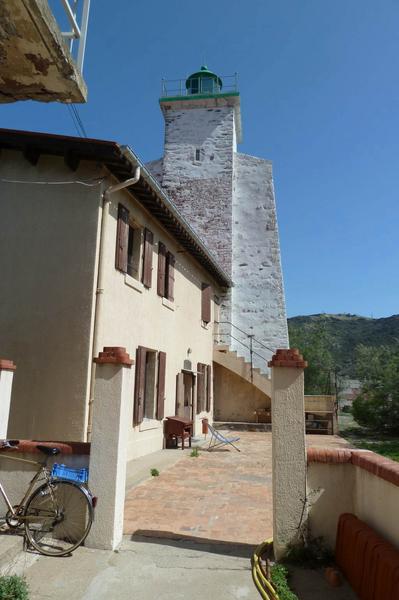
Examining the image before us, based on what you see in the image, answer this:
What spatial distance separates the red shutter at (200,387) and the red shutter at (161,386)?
11.4 ft

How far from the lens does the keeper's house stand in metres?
7.36

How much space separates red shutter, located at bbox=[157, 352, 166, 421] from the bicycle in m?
6.07

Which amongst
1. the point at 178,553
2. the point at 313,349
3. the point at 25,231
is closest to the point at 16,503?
the point at 178,553

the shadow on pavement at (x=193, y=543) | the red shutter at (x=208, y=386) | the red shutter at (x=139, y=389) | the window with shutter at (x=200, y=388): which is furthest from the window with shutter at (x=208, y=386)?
the shadow on pavement at (x=193, y=543)

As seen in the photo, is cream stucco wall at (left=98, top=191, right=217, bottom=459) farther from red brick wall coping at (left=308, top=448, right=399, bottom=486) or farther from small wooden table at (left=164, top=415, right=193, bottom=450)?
red brick wall coping at (left=308, top=448, right=399, bottom=486)

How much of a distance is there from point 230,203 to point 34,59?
654 inches

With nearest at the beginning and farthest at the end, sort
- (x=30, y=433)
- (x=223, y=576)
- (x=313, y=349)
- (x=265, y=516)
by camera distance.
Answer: (x=223, y=576) < (x=265, y=516) < (x=30, y=433) < (x=313, y=349)

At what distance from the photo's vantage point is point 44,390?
7.39 metres

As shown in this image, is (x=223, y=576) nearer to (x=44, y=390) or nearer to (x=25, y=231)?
(x=44, y=390)

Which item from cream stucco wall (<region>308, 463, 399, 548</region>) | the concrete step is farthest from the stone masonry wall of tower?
cream stucco wall (<region>308, 463, 399, 548</region>)

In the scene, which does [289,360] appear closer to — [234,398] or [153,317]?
[153,317]

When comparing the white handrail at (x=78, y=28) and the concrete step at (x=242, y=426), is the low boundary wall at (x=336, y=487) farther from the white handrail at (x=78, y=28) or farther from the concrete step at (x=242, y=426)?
the concrete step at (x=242, y=426)

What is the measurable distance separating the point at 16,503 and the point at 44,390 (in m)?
3.08

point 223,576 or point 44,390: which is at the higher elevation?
point 44,390
